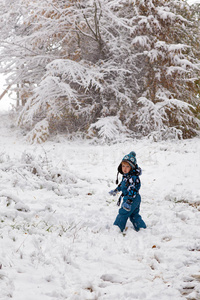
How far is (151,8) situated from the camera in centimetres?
1243

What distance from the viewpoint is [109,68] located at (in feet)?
41.9

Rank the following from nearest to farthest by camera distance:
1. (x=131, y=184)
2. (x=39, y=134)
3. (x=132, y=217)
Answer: (x=131, y=184) < (x=132, y=217) < (x=39, y=134)

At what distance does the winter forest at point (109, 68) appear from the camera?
39.2 feet

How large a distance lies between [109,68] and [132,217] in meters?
9.86

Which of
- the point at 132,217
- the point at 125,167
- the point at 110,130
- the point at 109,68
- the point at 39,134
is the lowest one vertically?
the point at 132,217

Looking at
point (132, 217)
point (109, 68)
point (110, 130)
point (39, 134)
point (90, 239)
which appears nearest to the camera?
point (90, 239)

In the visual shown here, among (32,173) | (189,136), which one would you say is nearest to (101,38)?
(189,136)

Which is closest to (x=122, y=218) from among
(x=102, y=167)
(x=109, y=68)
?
(x=102, y=167)

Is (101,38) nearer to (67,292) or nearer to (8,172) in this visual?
(8,172)

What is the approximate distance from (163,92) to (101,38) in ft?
13.3

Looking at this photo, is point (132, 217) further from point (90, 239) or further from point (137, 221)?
point (90, 239)

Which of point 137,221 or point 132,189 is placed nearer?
point 132,189

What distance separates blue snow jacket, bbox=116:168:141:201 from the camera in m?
4.06

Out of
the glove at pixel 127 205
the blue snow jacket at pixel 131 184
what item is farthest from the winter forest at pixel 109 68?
the glove at pixel 127 205
